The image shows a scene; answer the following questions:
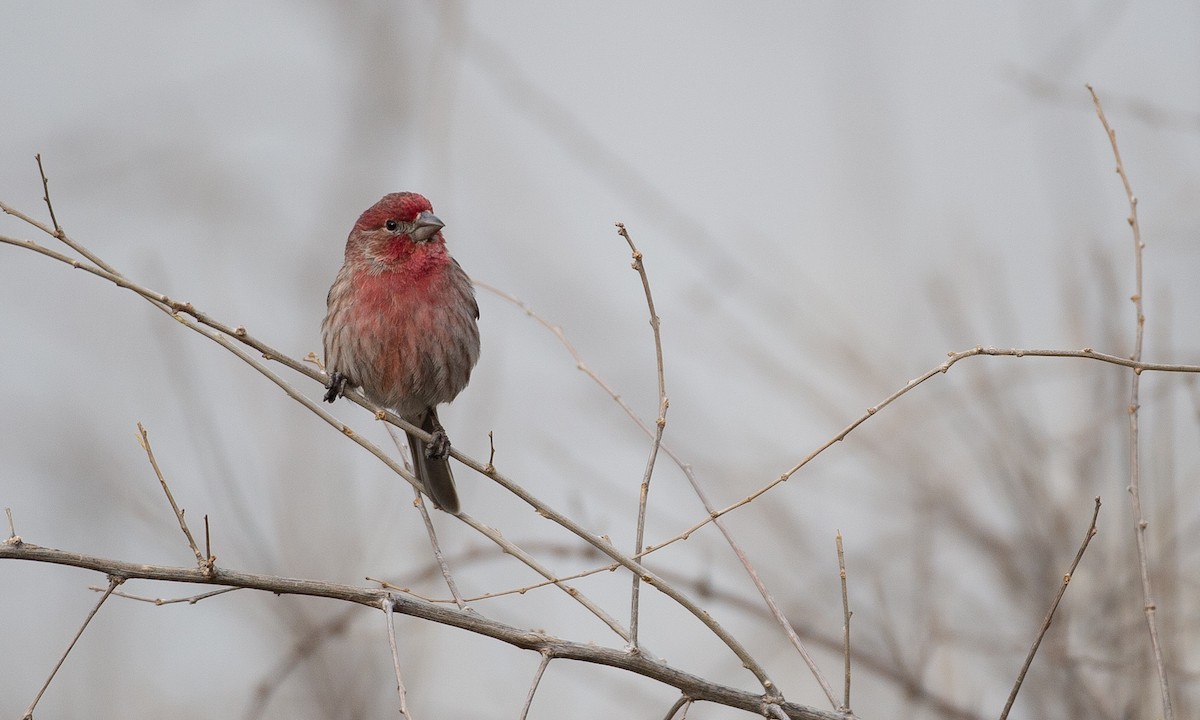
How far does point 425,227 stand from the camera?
5668 mm

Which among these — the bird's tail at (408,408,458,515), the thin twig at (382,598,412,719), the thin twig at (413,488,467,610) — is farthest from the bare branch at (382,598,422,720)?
the bird's tail at (408,408,458,515)

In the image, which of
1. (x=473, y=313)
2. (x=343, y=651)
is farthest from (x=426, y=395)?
(x=343, y=651)

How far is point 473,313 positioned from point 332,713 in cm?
199

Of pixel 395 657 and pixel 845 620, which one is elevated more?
pixel 845 620

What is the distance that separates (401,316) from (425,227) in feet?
1.44

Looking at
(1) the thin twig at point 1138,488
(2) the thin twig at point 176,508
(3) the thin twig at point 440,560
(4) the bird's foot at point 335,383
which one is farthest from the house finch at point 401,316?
(1) the thin twig at point 1138,488

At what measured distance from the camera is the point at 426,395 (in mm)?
5820

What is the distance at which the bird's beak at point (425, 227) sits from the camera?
5.66m

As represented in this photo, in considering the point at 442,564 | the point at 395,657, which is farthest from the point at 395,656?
the point at 442,564

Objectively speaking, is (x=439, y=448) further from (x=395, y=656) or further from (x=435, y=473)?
(x=395, y=656)

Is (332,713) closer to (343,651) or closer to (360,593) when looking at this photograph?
(343,651)

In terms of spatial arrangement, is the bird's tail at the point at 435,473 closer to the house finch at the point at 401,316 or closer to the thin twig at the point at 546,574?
the house finch at the point at 401,316

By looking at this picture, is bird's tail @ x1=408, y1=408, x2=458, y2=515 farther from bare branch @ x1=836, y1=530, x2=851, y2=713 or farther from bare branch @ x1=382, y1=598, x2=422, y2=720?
bare branch @ x1=836, y1=530, x2=851, y2=713

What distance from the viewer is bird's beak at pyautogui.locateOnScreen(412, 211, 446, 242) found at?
5664 millimetres
